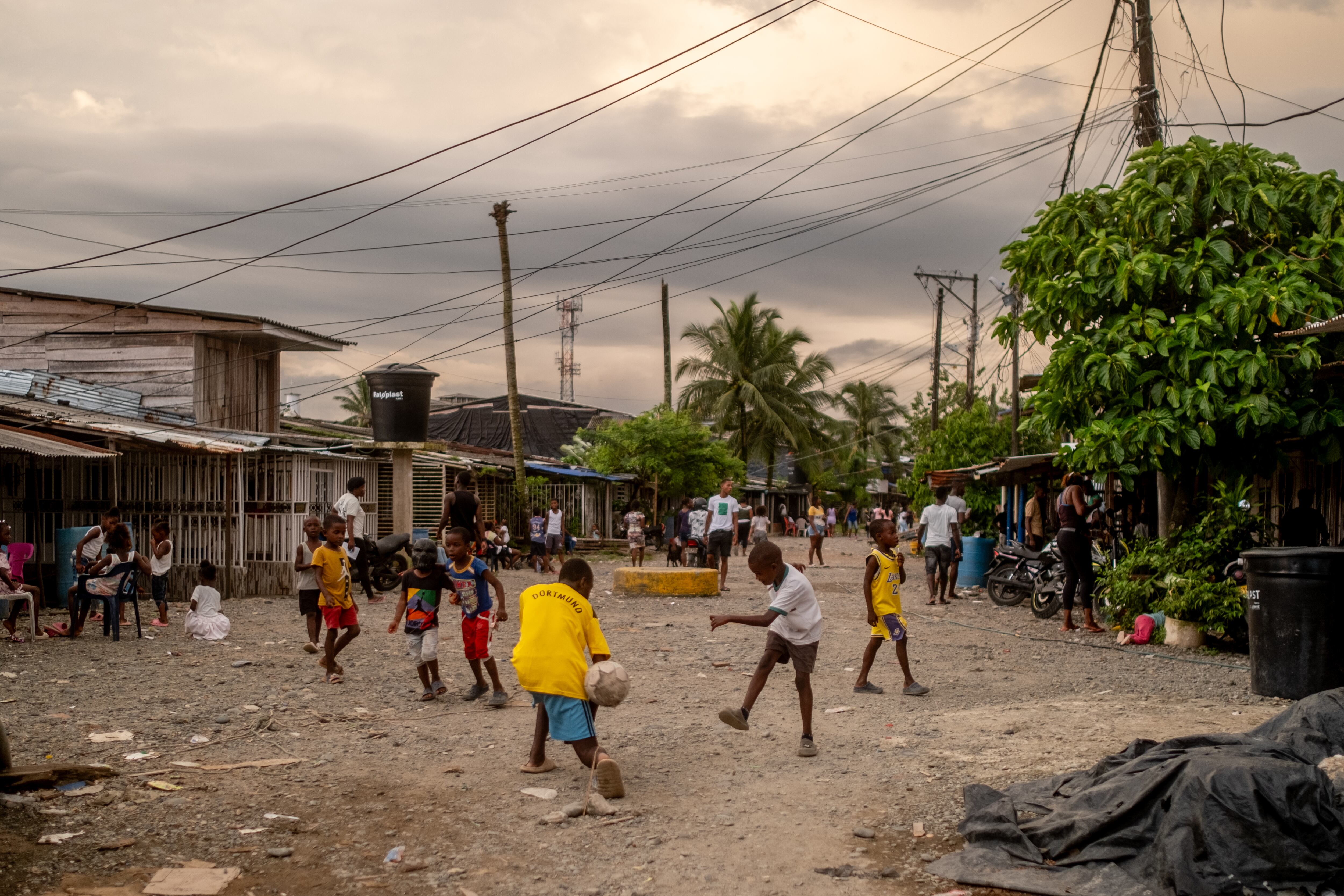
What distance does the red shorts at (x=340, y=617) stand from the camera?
956cm

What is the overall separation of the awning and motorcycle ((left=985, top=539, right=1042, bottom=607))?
40.5ft

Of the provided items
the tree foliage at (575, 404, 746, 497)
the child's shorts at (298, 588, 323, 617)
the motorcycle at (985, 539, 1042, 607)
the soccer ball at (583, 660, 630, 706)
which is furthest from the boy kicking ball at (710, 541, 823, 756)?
the tree foliage at (575, 404, 746, 497)

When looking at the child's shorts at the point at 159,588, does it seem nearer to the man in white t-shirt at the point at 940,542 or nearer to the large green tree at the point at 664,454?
the man in white t-shirt at the point at 940,542

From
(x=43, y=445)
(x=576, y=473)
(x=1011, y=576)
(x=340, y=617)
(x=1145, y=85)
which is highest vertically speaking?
(x=1145, y=85)

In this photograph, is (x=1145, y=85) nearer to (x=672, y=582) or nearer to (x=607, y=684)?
(x=672, y=582)

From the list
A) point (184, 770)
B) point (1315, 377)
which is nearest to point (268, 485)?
point (184, 770)

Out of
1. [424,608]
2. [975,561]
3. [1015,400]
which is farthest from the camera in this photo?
[1015,400]

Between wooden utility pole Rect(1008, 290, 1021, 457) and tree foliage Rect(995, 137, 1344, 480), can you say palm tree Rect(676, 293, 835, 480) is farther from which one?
tree foliage Rect(995, 137, 1344, 480)

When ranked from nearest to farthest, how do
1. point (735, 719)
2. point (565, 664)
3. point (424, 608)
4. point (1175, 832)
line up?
point (1175, 832)
point (565, 664)
point (735, 719)
point (424, 608)

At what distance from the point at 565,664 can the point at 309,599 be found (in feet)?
18.3

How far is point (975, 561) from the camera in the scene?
64.6 ft

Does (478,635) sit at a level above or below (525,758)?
above

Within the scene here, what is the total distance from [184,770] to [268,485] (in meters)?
11.9

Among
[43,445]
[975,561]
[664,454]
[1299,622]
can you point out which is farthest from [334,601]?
[664,454]
